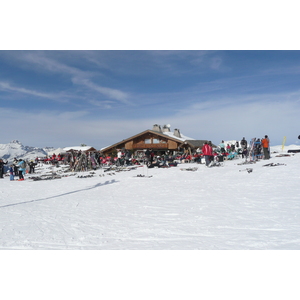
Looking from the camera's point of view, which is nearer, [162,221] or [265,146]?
[162,221]

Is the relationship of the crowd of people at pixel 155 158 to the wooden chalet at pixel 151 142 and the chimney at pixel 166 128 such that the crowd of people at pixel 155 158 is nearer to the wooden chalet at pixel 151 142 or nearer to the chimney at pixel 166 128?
the wooden chalet at pixel 151 142

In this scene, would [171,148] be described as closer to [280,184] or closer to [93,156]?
[93,156]

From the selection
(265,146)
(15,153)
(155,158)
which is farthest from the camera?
(15,153)

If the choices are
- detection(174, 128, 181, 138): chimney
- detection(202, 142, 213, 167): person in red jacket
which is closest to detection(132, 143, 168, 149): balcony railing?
detection(174, 128, 181, 138): chimney

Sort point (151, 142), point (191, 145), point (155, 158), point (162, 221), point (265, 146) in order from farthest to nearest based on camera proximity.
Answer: point (151, 142) < point (191, 145) < point (155, 158) < point (265, 146) < point (162, 221)

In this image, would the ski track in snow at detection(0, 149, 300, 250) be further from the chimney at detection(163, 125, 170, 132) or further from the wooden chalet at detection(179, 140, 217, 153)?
the chimney at detection(163, 125, 170, 132)

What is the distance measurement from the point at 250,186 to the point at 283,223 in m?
3.87

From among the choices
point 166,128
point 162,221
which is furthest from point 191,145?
point 162,221

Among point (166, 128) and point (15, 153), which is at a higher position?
point (166, 128)

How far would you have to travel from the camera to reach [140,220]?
4.70m

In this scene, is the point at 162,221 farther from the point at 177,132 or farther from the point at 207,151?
the point at 177,132

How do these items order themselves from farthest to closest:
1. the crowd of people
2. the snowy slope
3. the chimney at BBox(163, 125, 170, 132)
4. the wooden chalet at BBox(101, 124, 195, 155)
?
the chimney at BBox(163, 125, 170, 132) < the wooden chalet at BBox(101, 124, 195, 155) < the snowy slope < the crowd of people

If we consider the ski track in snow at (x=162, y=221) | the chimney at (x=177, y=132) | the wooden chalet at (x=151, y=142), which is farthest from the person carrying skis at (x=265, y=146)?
the chimney at (x=177, y=132)

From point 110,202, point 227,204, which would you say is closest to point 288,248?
point 227,204
